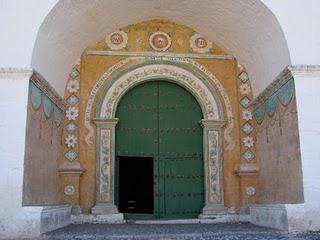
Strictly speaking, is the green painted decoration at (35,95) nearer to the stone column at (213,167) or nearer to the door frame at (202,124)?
the door frame at (202,124)

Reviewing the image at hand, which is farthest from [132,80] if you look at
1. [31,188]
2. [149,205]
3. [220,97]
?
[31,188]

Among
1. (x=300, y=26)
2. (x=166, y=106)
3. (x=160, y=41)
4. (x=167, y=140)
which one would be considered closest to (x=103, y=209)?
(x=167, y=140)

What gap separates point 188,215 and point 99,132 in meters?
1.94

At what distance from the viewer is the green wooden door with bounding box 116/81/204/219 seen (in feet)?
25.5

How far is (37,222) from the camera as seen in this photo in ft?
18.4

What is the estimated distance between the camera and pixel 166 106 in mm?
8094

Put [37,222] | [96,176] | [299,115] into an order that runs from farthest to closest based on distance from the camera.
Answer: [96,176], [299,115], [37,222]

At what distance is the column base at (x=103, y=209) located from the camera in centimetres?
733

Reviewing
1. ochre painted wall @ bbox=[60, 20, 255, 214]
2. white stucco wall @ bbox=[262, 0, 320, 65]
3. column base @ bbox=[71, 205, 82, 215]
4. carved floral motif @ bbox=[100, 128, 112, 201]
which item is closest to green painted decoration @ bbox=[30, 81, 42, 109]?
ochre painted wall @ bbox=[60, 20, 255, 214]

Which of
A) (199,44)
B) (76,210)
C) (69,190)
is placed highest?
(199,44)

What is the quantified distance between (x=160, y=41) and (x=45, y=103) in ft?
7.75

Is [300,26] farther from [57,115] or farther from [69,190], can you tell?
[69,190]

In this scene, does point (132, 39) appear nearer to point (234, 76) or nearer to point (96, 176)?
point (234, 76)

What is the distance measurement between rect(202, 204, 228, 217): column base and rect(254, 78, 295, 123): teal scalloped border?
4.86 ft
